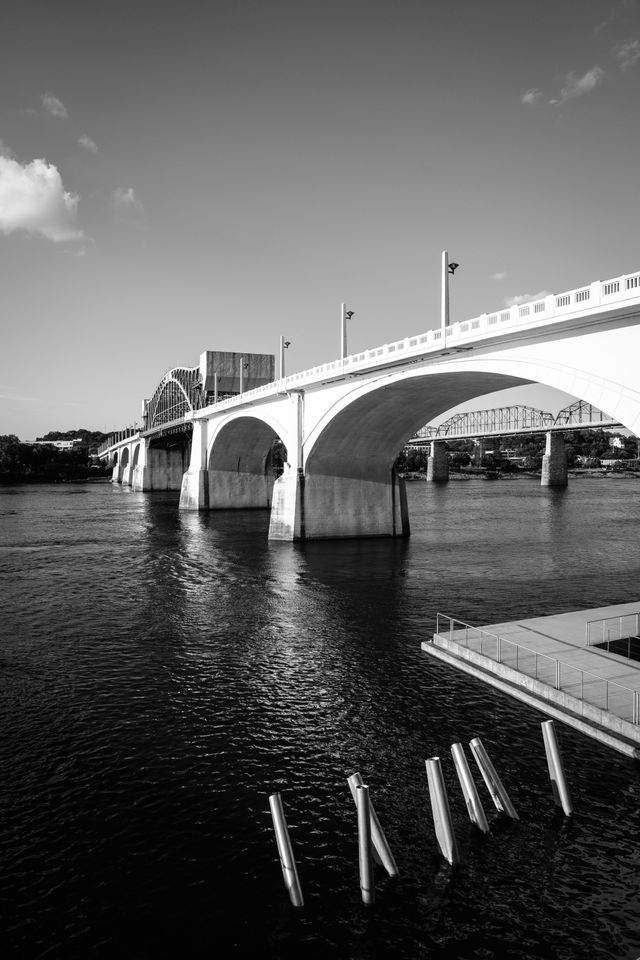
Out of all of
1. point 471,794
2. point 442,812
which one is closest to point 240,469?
point 471,794

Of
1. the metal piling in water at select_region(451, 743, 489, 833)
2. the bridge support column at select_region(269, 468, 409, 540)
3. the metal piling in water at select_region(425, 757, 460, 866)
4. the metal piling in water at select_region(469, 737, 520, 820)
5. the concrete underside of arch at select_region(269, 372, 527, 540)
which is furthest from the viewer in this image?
the bridge support column at select_region(269, 468, 409, 540)

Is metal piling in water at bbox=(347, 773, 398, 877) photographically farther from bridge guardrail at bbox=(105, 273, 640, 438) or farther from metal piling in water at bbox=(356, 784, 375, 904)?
bridge guardrail at bbox=(105, 273, 640, 438)

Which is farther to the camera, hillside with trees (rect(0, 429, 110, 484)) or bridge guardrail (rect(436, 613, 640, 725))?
hillside with trees (rect(0, 429, 110, 484))

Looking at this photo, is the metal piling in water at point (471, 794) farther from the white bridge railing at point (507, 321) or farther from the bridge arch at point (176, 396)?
the bridge arch at point (176, 396)

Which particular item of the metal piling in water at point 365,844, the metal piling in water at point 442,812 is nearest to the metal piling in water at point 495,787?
the metal piling in water at point 442,812

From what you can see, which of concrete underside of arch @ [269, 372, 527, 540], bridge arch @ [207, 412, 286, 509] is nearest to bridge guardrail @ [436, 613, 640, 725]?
concrete underside of arch @ [269, 372, 527, 540]

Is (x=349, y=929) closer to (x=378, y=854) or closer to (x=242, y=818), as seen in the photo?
(x=378, y=854)

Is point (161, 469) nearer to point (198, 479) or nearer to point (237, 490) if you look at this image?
point (237, 490)

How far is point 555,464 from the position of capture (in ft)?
423

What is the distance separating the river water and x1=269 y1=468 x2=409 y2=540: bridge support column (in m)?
17.5

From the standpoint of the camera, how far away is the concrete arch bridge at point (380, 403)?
854 inches

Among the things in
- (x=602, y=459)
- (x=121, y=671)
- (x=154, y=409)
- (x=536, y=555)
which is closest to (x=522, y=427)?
(x=602, y=459)

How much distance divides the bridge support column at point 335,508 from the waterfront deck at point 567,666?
87.8 ft

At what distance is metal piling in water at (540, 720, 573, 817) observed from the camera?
1133 cm
